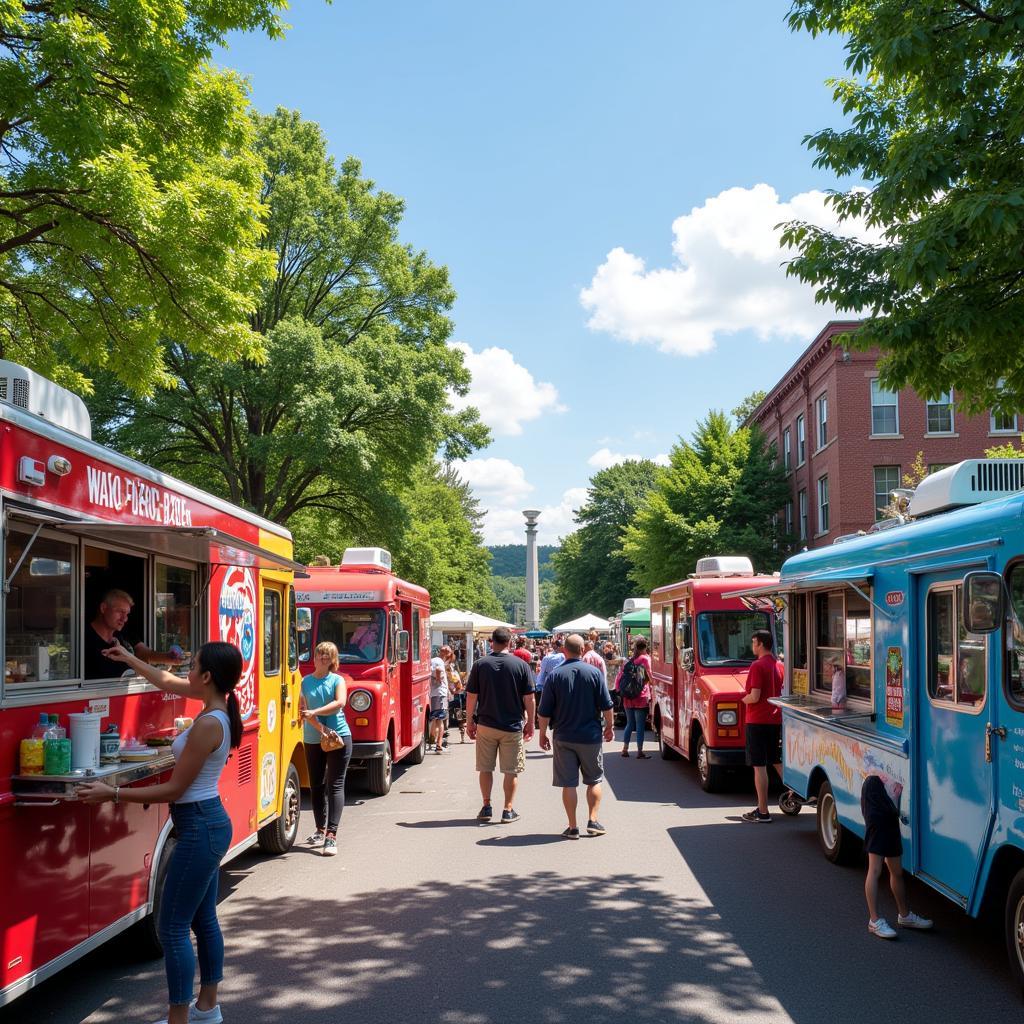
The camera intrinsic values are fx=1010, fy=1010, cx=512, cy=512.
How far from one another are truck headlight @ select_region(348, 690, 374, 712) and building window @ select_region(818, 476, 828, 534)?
27.5 metres

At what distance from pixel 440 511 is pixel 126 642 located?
58962 millimetres

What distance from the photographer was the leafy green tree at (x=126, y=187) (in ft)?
29.1

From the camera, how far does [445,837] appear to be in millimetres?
9570

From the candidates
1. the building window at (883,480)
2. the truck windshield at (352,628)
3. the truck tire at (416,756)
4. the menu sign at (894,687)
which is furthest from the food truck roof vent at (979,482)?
the building window at (883,480)

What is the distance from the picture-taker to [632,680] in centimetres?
1580

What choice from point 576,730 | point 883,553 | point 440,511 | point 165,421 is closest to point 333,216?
point 165,421

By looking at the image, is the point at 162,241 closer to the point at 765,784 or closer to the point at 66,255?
the point at 66,255

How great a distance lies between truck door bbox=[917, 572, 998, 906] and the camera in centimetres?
552

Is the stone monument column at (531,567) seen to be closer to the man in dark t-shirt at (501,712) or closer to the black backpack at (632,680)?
the black backpack at (632,680)

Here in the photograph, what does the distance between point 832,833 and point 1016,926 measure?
335cm

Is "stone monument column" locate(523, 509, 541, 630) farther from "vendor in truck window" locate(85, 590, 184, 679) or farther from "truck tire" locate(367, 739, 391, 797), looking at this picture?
"vendor in truck window" locate(85, 590, 184, 679)

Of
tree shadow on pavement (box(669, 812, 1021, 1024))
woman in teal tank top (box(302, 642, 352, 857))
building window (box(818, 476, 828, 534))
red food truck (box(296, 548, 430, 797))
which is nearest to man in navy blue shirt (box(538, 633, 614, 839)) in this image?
tree shadow on pavement (box(669, 812, 1021, 1024))

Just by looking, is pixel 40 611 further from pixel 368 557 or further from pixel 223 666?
pixel 368 557

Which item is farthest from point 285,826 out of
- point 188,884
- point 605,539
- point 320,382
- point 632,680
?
point 605,539
